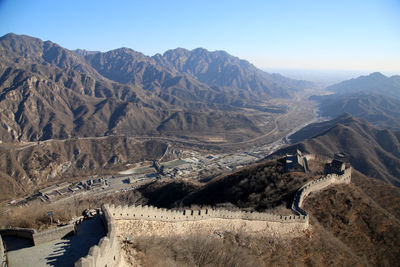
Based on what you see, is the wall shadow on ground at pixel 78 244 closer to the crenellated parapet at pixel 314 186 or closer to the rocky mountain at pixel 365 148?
the crenellated parapet at pixel 314 186

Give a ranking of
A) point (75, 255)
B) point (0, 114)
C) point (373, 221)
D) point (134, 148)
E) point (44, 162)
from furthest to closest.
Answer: point (0, 114)
point (134, 148)
point (44, 162)
point (373, 221)
point (75, 255)

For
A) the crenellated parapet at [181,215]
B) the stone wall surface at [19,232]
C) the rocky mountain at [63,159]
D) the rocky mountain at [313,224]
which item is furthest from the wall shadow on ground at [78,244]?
the rocky mountain at [63,159]

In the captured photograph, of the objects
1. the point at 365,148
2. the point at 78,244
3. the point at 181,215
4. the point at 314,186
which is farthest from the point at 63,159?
the point at 365,148

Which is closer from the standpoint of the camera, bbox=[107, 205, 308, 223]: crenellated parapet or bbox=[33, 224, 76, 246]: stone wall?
bbox=[33, 224, 76, 246]: stone wall

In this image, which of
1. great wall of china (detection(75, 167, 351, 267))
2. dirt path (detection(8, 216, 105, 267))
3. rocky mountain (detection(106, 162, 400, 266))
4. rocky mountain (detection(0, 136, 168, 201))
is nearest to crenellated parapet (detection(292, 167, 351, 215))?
great wall of china (detection(75, 167, 351, 267))

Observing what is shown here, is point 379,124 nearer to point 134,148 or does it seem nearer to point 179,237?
point 134,148

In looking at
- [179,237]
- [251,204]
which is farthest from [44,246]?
[251,204]

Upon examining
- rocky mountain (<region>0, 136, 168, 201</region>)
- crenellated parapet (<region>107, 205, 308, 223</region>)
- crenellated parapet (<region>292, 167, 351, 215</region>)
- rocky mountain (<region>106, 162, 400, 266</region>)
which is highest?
crenellated parapet (<region>107, 205, 308, 223</region>)

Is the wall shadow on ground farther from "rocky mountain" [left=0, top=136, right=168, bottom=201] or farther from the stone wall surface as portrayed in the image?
"rocky mountain" [left=0, top=136, right=168, bottom=201]
